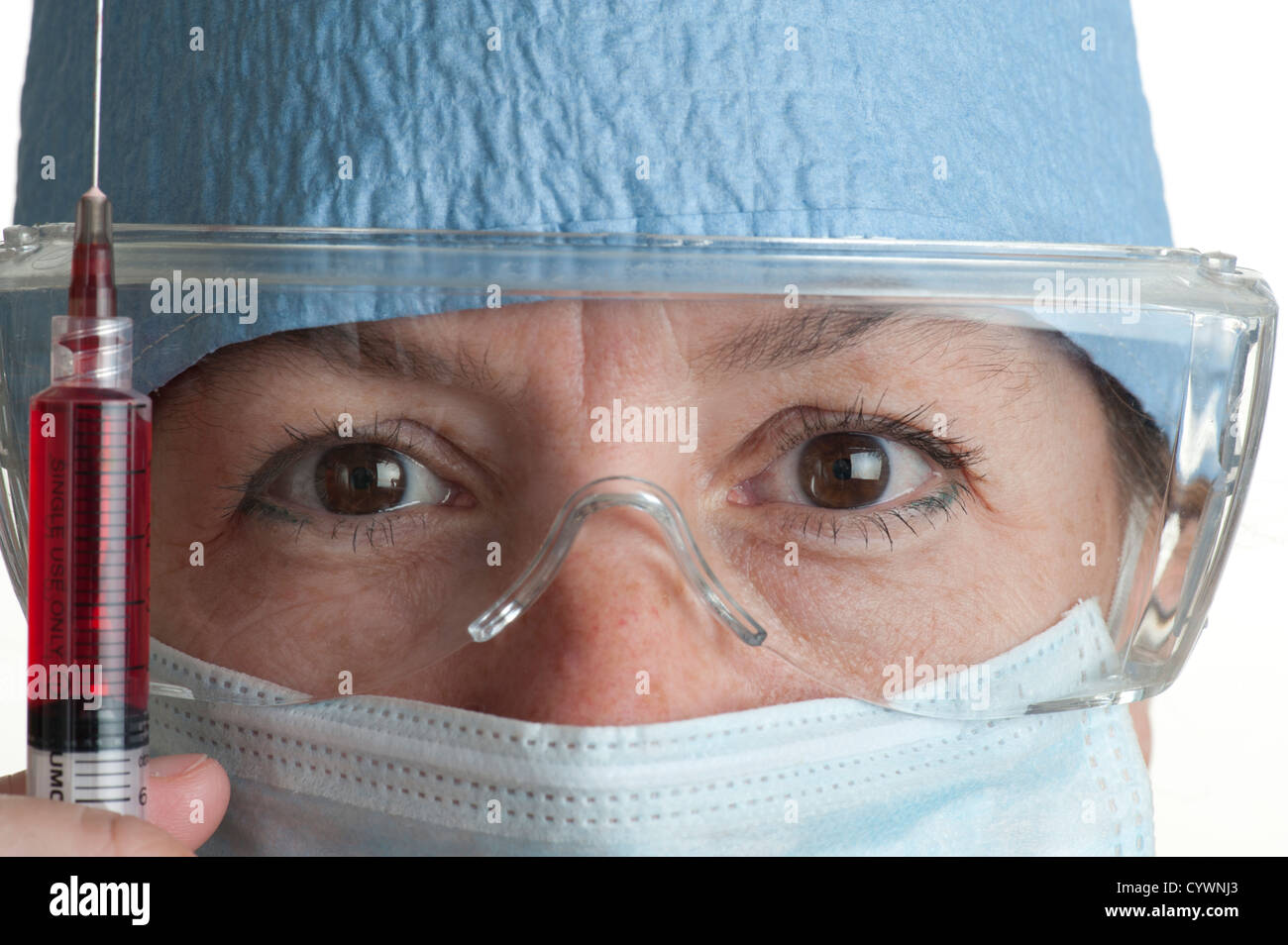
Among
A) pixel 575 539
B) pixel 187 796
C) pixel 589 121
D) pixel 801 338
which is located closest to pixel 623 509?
pixel 575 539

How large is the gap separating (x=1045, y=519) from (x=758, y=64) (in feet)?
1.49

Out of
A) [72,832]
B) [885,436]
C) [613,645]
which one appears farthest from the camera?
[885,436]

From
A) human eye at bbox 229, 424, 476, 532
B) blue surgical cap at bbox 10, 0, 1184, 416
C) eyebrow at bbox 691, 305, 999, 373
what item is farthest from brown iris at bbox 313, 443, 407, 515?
eyebrow at bbox 691, 305, 999, 373

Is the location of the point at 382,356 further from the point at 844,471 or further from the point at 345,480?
the point at 844,471

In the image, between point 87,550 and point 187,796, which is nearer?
point 87,550

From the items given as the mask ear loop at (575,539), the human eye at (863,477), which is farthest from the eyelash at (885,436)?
the mask ear loop at (575,539)

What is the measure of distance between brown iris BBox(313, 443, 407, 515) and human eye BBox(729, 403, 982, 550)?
28cm

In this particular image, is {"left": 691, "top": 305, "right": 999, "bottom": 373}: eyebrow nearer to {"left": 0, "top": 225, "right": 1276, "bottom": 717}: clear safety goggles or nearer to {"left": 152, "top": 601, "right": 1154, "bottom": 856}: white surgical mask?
{"left": 0, "top": 225, "right": 1276, "bottom": 717}: clear safety goggles

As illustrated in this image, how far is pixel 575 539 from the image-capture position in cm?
96

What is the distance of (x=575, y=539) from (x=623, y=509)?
4 cm

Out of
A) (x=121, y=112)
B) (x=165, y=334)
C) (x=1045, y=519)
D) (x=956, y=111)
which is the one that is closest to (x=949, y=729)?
(x=1045, y=519)
